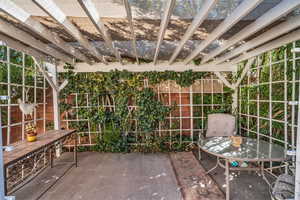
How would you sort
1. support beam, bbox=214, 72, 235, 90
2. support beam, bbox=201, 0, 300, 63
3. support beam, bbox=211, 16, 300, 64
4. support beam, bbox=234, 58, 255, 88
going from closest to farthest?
support beam, bbox=201, 0, 300, 63 → support beam, bbox=211, 16, 300, 64 → support beam, bbox=234, 58, 255, 88 → support beam, bbox=214, 72, 235, 90

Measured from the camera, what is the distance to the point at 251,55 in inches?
132

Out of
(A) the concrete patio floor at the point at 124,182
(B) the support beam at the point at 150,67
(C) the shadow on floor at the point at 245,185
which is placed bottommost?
(A) the concrete patio floor at the point at 124,182

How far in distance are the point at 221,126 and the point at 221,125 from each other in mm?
22

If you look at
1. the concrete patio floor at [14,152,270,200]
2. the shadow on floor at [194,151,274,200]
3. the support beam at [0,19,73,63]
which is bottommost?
the concrete patio floor at [14,152,270,200]

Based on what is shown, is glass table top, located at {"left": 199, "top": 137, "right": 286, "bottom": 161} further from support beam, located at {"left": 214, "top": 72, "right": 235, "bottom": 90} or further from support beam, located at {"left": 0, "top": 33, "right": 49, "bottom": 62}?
support beam, located at {"left": 0, "top": 33, "right": 49, "bottom": 62}

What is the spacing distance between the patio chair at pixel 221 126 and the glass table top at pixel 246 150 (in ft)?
2.24

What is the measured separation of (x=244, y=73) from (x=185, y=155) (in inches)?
93.0

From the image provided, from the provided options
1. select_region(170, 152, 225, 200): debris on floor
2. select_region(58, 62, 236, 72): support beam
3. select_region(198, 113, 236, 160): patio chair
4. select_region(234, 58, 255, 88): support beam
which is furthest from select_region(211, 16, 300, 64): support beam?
select_region(170, 152, 225, 200): debris on floor

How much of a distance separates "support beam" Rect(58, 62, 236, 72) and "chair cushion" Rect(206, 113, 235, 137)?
128 centimetres

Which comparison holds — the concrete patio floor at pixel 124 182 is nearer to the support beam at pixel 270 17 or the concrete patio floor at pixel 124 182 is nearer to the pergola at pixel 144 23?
the pergola at pixel 144 23

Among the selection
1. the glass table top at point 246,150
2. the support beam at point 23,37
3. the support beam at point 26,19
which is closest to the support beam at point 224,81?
the glass table top at point 246,150

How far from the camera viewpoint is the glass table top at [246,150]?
2.15 meters

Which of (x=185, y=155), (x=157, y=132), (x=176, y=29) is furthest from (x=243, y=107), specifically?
(x=176, y=29)

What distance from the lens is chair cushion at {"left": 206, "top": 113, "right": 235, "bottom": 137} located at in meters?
3.66
